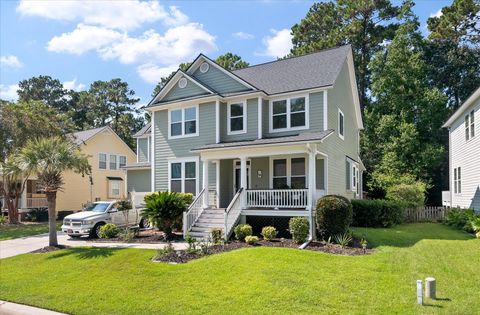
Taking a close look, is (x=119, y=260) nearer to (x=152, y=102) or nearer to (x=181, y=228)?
(x=181, y=228)

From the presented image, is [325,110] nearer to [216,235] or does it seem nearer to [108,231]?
[216,235]

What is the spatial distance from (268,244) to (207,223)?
3.59 m

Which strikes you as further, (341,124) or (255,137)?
(341,124)

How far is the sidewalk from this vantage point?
333 inches

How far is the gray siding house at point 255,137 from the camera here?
15914mm

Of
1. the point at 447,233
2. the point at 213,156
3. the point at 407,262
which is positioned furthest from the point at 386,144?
the point at 407,262

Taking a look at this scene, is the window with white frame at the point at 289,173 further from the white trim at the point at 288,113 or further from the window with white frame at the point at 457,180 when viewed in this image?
the window with white frame at the point at 457,180

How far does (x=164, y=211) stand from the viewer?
15.9 metres

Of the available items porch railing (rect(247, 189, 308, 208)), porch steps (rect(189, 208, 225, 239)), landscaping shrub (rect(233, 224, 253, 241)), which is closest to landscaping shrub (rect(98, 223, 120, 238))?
porch steps (rect(189, 208, 225, 239))

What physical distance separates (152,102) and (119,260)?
37.3ft

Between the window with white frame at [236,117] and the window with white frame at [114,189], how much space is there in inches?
811

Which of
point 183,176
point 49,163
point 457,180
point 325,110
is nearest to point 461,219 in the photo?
point 457,180

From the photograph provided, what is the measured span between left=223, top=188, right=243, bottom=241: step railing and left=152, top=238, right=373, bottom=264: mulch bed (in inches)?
33.5

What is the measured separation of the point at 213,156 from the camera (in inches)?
689
